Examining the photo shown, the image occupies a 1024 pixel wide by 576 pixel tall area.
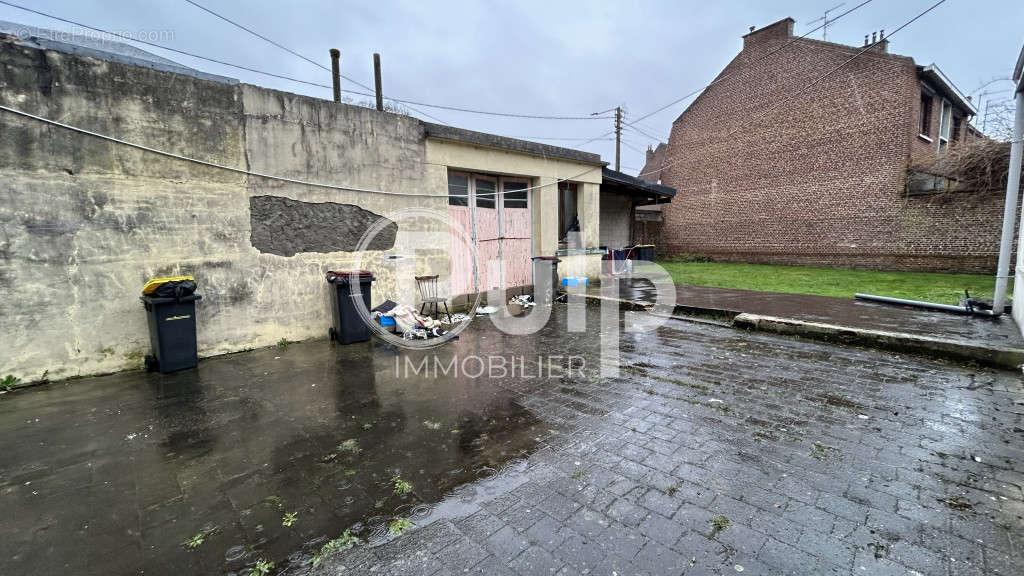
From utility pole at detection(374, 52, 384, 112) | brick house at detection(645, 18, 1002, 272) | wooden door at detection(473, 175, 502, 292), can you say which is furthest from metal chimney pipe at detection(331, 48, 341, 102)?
brick house at detection(645, 18, 1002, 272)

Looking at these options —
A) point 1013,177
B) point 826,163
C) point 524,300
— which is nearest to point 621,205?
point 524,300

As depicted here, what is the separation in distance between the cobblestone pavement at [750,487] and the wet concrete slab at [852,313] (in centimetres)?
166

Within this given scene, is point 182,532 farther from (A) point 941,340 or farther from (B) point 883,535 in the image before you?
(A) point 941,340

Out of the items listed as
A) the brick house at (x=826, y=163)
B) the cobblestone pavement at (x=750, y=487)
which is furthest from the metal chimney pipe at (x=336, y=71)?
the brick house at (x=826, y=163)

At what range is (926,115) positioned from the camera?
1472 centimetres

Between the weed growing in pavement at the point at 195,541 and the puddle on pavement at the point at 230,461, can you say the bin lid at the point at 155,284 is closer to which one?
the puddle on pavement at the point at 230,461

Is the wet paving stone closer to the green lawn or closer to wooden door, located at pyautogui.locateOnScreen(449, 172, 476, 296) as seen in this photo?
wooden door, located at pyautogui.locateOnScreen(449, 172, 476, 296)

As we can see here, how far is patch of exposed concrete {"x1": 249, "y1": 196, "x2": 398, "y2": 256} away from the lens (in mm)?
5547

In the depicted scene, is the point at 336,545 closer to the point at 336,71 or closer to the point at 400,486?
the point at 400,486

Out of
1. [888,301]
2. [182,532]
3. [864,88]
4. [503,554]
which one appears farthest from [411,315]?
[864,88]

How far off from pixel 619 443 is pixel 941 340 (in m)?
4.35

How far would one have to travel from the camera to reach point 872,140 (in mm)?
14047

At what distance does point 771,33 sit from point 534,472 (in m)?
20.1

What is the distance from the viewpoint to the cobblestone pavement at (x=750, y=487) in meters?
1.88
